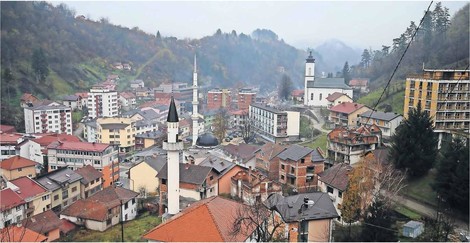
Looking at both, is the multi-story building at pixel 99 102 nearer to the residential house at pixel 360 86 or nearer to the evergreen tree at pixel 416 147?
the residential house at pixel 360 86

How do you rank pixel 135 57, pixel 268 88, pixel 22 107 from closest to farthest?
pixel 22 107 < pixel 135 57 < pixel 268 88

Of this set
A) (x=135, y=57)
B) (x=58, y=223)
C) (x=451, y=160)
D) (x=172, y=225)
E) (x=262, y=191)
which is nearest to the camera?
(x=172, y=225)

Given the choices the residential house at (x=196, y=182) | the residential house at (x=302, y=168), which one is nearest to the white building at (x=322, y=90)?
the residential house at (x=302, y=168)

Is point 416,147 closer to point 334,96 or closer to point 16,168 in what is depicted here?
point 16,168

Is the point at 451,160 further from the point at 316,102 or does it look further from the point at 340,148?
the point at 316,102

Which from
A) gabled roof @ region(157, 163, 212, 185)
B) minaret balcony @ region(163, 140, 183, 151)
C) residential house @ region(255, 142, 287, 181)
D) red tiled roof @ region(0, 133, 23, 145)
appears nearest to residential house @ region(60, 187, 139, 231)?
gabled roof @ region(157, 163, 212, 185)

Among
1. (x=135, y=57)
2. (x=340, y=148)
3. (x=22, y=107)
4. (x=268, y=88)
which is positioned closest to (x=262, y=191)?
(x=340, y=148)

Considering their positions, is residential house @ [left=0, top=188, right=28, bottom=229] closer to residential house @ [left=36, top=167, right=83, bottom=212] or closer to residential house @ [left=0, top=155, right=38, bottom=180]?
residential house @ [left=36, top=167, right=83, bottom=212]
